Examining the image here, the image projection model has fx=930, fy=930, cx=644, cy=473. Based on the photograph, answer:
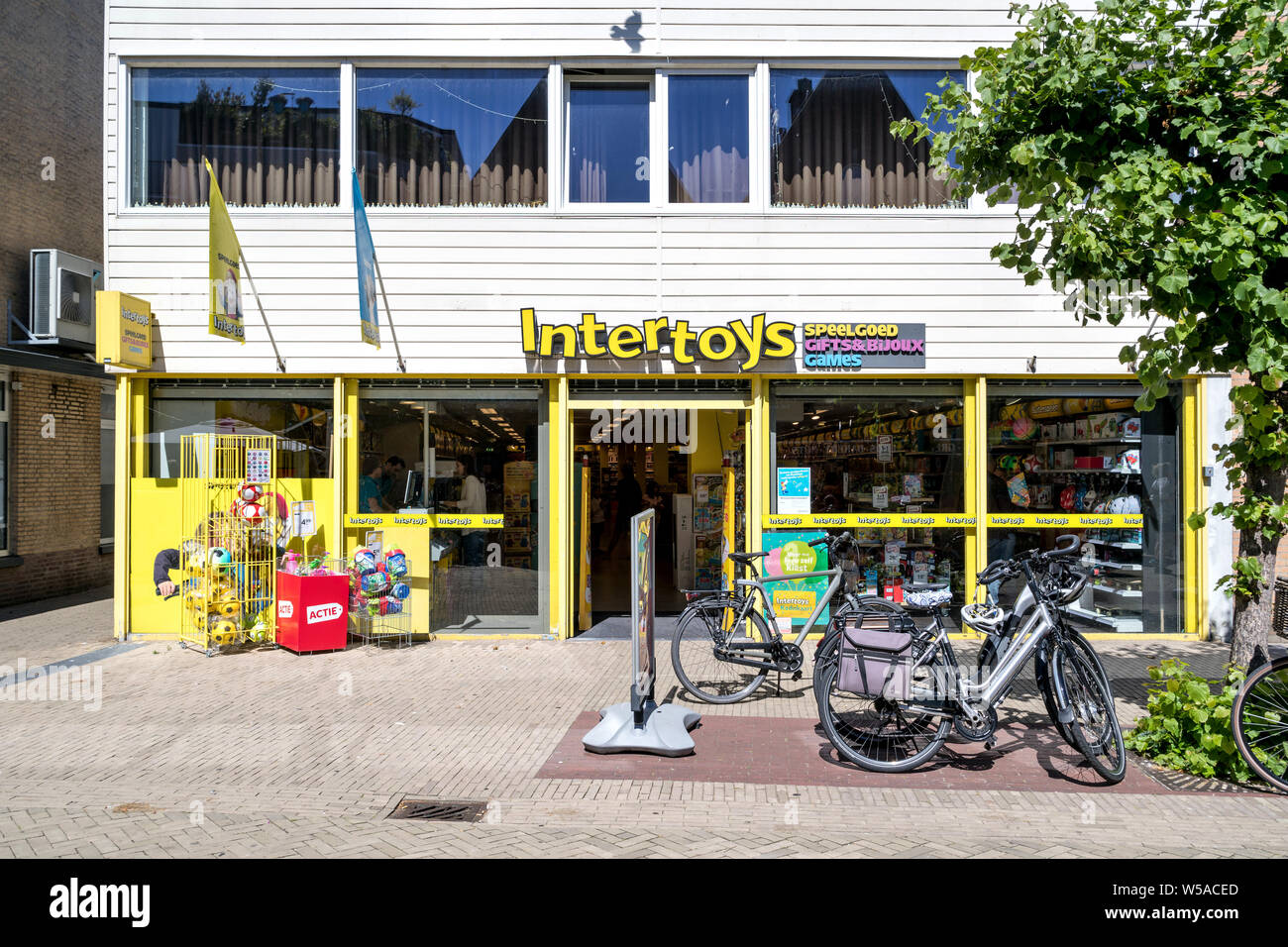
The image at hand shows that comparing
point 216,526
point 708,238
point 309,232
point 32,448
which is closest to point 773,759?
point 708,238

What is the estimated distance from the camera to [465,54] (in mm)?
9883

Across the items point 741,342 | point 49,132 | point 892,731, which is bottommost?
point 892,731

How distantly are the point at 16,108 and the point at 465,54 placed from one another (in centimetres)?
770

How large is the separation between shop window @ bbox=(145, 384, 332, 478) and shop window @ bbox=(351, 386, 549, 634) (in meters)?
0.48

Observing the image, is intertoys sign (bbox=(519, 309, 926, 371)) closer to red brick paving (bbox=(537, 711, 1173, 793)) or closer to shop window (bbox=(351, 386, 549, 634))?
shop window (bbox=(351, 386, 549, 634))

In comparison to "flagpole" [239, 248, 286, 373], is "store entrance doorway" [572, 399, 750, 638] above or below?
below

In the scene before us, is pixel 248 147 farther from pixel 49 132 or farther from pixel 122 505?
pixel 49 132

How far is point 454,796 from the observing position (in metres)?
5.33

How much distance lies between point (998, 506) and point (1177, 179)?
4978mm

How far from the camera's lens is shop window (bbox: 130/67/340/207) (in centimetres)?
1000

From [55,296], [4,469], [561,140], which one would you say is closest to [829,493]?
[561,140]

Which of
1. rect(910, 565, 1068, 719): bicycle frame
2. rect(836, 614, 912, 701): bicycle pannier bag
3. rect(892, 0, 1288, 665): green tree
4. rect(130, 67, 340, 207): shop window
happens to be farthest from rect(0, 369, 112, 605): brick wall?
rect(892, 0, 1288, 665): green tree

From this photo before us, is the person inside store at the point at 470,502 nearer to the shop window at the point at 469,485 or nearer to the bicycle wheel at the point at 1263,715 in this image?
the shop window at the point at 469,485
